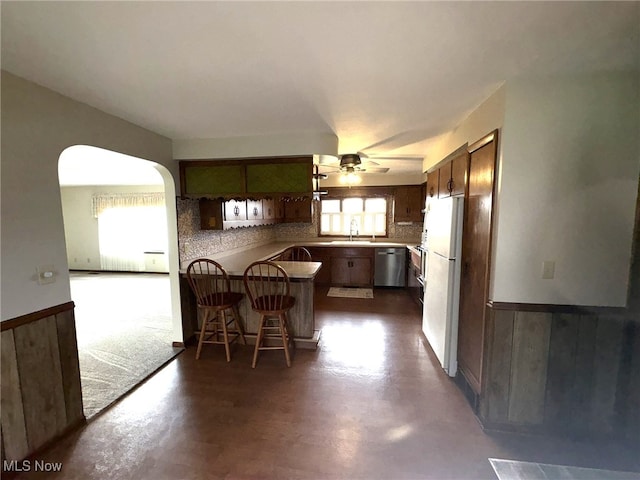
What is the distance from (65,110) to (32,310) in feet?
4.28

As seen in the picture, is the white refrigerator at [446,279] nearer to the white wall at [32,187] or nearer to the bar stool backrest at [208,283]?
the bar stool backrest at [208,283]

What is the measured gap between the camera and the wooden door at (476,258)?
1.91 m

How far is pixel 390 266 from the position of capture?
5.27m

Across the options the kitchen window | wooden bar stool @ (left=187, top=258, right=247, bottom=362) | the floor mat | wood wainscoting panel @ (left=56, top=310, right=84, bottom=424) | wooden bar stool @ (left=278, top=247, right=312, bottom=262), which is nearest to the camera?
wood wainscoting panel @ (left=56, top=310, right=84, bottom=424)

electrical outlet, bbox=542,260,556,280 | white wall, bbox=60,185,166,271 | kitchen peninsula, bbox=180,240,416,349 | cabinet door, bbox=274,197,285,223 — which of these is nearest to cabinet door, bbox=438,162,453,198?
electrical outlet, bbox=542,260,556,280

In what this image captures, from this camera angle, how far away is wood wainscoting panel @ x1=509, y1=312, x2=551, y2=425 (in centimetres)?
181

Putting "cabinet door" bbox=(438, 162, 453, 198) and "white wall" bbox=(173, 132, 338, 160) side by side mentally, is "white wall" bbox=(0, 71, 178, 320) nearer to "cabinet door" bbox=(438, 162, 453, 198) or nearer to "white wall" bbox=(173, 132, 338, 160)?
"white wall" bbox=(173, 132, 338, 160)

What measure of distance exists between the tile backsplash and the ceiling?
1.25m

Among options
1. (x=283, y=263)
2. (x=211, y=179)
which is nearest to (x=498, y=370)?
(x=283, y=263)

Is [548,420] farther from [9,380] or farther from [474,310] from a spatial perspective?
[9,380]

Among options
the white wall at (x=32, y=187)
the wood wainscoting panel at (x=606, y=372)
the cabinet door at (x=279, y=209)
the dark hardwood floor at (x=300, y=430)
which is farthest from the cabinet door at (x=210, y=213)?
the wood wainscoting panel at (x=606, y=372)

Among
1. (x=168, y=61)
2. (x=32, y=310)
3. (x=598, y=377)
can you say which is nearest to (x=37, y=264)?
(x=32, y=310)

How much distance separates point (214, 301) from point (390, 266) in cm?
344

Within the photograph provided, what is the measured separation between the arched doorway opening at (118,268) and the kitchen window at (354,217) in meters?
3.12
